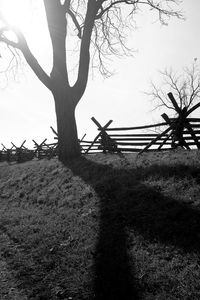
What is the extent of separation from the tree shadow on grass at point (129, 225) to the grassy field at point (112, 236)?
16 mm

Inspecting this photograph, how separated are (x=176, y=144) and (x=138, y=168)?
→ 2.95m

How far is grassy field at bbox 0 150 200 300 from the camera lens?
192 inches

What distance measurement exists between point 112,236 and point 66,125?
331 inches

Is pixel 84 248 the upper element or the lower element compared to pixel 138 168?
lower

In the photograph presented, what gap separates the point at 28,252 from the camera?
6617 mm

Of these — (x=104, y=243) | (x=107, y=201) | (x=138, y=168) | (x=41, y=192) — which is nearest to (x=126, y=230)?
(x=104, y=243)

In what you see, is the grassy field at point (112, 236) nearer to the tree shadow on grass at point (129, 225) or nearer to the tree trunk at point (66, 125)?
the tree shadow on grass at point (129, 225)

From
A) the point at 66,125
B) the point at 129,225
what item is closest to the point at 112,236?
the point at 129,225

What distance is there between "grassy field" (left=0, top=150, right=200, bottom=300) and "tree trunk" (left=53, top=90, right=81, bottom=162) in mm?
3500

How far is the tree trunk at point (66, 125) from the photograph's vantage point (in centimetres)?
1412

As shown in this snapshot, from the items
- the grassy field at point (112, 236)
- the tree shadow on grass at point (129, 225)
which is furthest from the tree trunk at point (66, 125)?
the tree shadow on grass at point (129, 225)

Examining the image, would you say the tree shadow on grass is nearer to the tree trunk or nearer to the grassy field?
the grassy field

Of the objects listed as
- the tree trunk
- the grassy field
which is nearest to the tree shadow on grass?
the grassy field

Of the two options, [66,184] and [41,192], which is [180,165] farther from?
[41,192]
